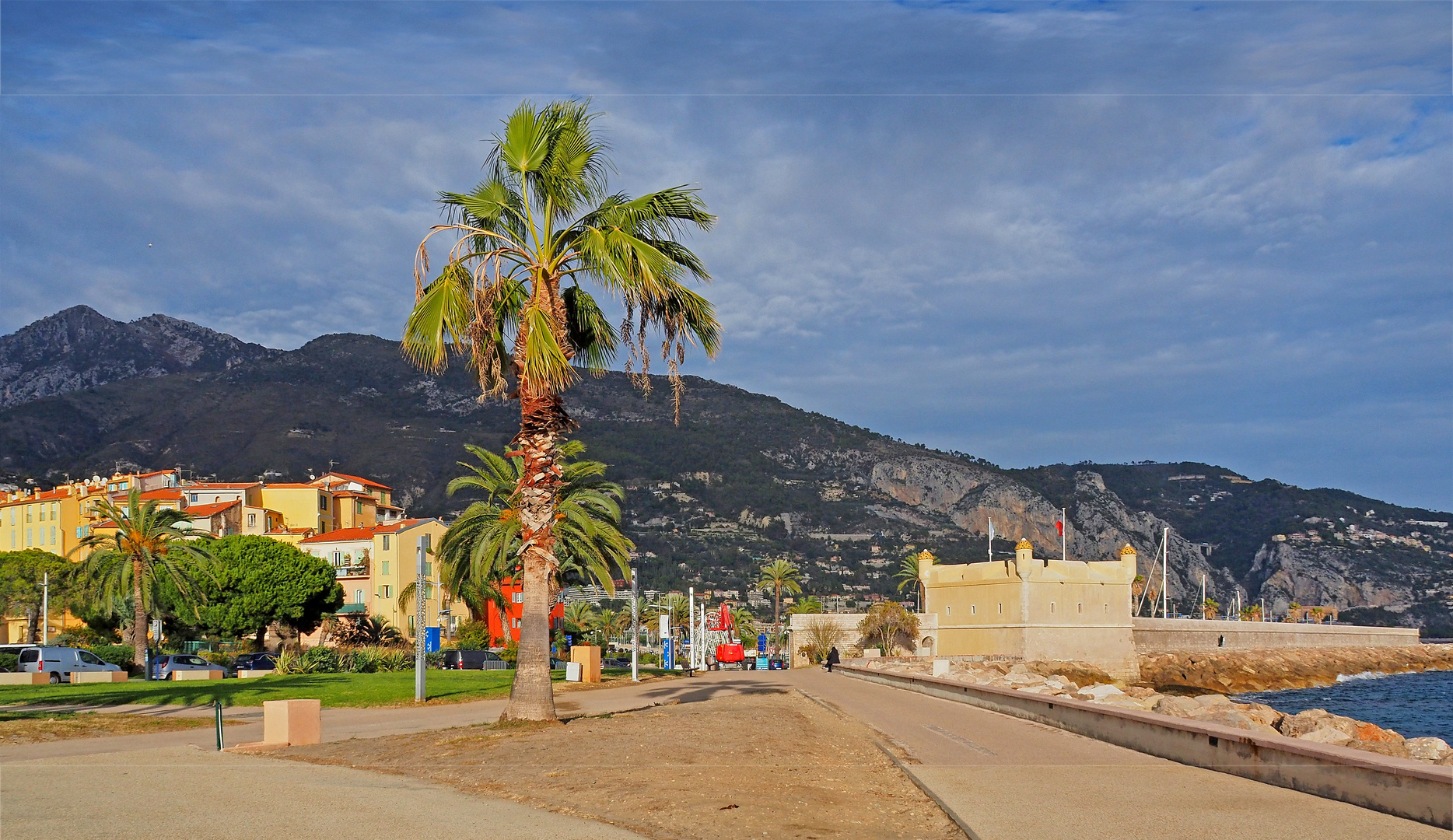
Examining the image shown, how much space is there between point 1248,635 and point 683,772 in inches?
4403

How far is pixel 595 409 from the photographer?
182 m

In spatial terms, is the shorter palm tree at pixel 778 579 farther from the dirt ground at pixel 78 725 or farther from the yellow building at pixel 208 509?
the dirt ground at pixel 78 725

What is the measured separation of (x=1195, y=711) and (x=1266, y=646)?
100731 mm

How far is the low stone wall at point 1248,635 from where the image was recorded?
94.9 m

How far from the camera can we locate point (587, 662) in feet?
119

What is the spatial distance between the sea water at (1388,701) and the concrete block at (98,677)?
40.7 m

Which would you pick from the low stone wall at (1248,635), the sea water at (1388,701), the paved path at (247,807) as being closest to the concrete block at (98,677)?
the paved path at (247,807)

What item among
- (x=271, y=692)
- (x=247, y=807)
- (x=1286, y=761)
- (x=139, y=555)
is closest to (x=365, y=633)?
(x=139, y=555)

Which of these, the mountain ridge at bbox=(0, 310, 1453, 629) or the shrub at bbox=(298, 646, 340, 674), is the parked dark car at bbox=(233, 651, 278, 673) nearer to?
the shrub at bbox=(298, 646, 340, 674)

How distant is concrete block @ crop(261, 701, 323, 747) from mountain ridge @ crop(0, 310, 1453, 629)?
409 feet

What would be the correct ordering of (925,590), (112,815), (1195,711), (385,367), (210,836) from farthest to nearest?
(385,367) → (925,590) → (1195,711) → (112,815) → (210,836)

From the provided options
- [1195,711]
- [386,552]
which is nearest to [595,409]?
[386,552]

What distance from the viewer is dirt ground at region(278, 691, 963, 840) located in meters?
9.00

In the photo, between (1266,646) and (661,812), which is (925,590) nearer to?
(1266,646)
